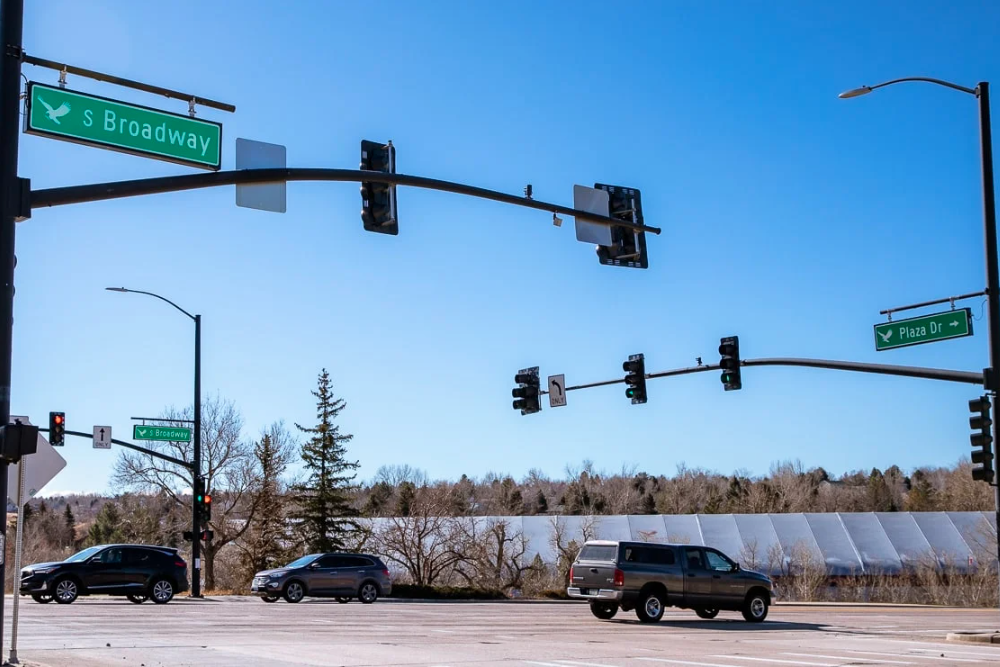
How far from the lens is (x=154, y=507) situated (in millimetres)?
67438

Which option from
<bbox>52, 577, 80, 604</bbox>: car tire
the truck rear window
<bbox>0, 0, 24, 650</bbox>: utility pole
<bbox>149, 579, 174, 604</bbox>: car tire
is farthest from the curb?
<bbox>52, 577, 80, 604</bbox>: car tire

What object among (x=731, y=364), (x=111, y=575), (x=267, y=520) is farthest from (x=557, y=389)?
(x=267, y=520)

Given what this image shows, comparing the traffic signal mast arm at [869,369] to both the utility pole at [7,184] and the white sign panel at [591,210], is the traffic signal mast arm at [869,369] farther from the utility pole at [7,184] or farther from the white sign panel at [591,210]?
the utility pole at [7,184]

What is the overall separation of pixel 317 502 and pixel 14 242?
4893cm

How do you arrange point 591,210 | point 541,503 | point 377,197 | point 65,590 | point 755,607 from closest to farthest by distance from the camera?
point 377,197, point 591,210, point 755,607, point 65,590, point 541,503

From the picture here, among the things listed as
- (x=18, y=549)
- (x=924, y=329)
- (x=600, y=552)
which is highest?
(x=924, y=329)

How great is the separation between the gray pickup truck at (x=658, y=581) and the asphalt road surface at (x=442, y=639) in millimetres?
460

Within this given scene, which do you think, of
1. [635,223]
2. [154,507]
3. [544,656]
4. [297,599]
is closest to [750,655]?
[544,656]

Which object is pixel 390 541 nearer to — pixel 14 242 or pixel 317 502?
pixel 317 502

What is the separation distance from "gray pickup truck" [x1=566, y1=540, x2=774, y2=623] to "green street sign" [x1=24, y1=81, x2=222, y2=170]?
49.7ft

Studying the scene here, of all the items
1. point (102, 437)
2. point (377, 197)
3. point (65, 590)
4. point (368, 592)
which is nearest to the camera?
point (377, 197)

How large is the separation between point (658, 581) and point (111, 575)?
15078 millimetres

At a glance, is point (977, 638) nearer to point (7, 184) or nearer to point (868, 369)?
point (868, 369)

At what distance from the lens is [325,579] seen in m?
32.2
